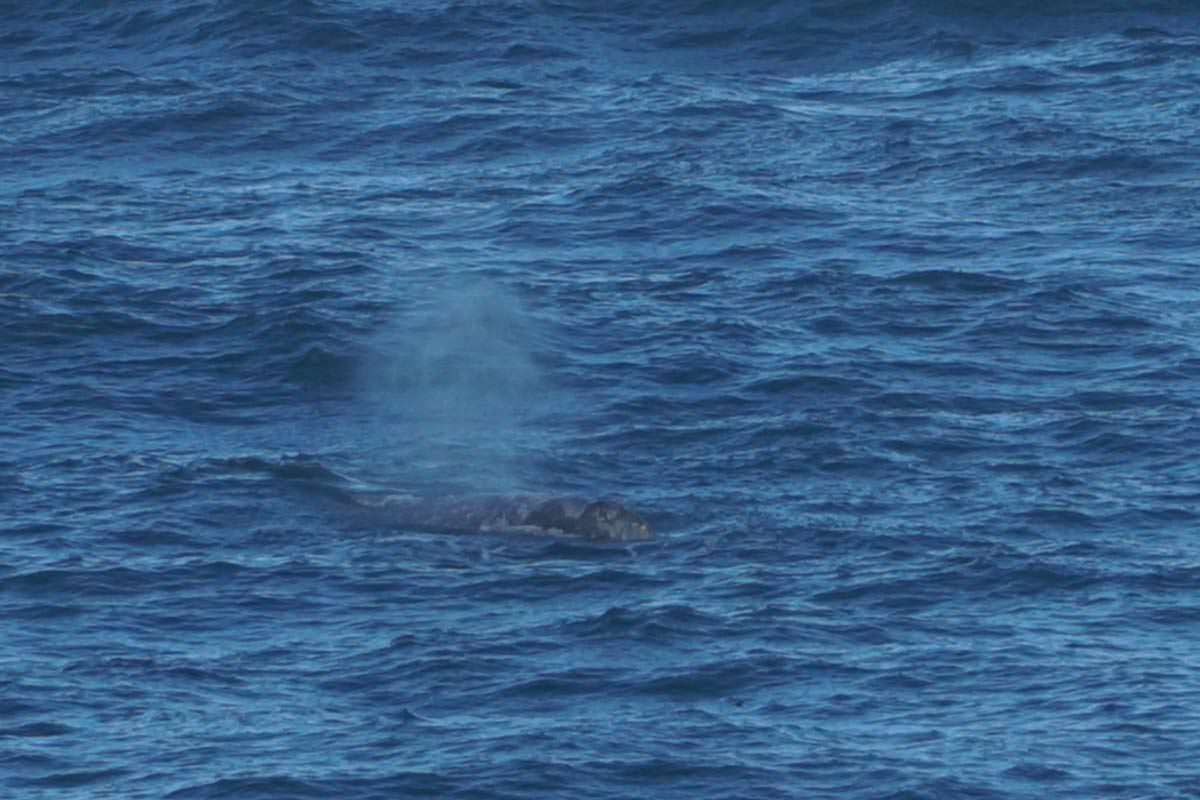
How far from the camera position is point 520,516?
45875 millimetres

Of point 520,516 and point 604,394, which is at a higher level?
point 604,394

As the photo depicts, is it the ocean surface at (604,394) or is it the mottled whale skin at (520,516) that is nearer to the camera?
the ocean surface at (604,394)

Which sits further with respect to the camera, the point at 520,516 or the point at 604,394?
the point at 604,394

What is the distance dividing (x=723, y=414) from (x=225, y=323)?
41.5ft

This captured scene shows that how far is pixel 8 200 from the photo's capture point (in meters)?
67.9

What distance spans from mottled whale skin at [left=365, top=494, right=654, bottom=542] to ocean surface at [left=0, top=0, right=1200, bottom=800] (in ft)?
1.51

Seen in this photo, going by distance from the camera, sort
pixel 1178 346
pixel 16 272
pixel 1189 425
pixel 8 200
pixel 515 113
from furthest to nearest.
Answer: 1. pixel 515 113
2. pixel 8 200
3. pixel 16 272
4. pixel 1178 346
5. pixel 1189 425

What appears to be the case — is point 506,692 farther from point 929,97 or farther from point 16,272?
point 929,97

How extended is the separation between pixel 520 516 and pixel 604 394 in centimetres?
796

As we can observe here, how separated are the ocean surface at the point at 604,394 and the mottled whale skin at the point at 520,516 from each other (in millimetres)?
461

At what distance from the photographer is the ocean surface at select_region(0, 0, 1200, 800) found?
124 feet

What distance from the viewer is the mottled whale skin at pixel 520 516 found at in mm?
45031

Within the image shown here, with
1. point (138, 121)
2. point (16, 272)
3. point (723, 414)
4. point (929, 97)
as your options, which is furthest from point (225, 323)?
point (929, 97)

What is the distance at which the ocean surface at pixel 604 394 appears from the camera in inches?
1483
